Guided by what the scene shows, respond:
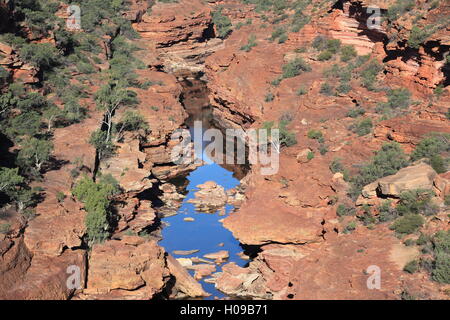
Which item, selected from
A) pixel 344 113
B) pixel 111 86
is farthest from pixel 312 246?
pixel 111 86

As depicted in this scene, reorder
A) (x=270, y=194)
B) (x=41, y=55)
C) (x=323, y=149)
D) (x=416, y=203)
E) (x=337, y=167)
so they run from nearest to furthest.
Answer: (x=416, y=203) < (x=270, y=194) < (x=337, y=167) < (x=323, y=149) < (x=41, y=55)

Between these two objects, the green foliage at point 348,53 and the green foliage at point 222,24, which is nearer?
the green foliage at point 348,53

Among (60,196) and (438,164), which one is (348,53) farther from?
(60,196)

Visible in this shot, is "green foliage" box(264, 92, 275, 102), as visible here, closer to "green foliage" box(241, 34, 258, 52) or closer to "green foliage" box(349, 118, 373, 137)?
"green foliage" box(349, 118, 373, 137)


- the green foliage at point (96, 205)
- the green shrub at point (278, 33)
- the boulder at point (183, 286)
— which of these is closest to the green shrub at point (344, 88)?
the green shrub at point (278, 33)

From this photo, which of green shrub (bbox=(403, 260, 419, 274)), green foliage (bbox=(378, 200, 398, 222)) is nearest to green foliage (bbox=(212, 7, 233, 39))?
green foliage (bbox=(378, 200, 398, 222))

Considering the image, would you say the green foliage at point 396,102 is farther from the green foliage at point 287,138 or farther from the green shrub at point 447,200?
the green shrub at point 447,200

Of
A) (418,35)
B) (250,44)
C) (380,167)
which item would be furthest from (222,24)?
(380,167)
